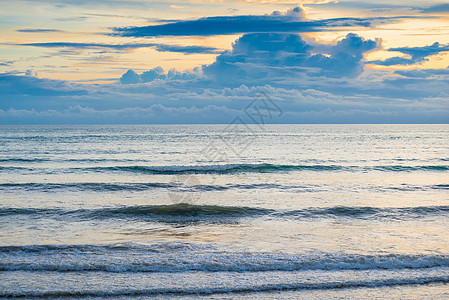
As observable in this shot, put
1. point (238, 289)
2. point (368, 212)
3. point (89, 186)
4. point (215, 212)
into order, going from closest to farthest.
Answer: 1. point (238, 289)
2. point (368, 212)
3. point (215, 212)
4. point (89, 186)

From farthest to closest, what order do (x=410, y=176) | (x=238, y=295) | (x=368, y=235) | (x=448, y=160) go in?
(x=448, y=160) → (x=410, y=176) → (x=368, y=235) → (x=238, y=295)

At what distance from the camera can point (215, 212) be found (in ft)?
51.2

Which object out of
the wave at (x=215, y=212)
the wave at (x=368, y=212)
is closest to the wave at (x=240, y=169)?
the wave at (x=215, y=212)

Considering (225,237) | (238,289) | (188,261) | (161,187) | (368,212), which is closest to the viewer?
(238,289)

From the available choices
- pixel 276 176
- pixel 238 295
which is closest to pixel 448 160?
pixel 276 176

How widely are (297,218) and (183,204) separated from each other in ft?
17.4

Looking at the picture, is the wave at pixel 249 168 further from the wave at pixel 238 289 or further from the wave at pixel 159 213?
the wave at pixel 238 289

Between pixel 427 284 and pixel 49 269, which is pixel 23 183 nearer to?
pixel 49 269

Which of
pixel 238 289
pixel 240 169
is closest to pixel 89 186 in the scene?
pixel 240 169

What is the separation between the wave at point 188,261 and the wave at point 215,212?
4556mm

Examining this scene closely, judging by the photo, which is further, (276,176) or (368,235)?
(276,176)

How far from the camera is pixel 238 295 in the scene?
23.9 feet

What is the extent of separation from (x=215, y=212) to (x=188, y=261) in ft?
21.7

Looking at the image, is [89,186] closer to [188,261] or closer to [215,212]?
[215,212]
